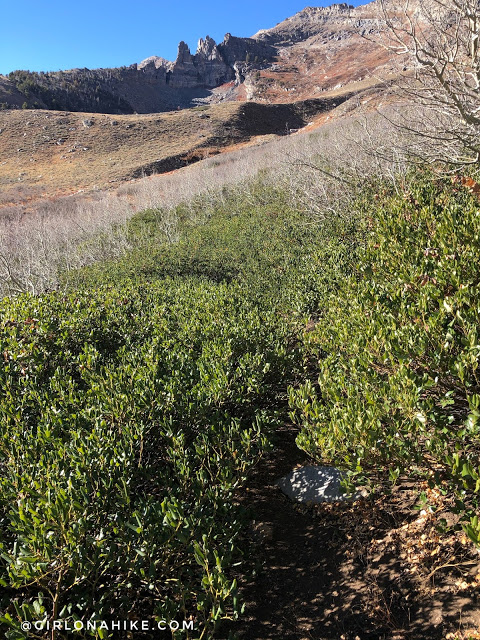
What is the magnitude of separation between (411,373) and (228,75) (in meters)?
134

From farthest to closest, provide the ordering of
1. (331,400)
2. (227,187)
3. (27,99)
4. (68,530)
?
(27,99)
(227,187)
(331,400)
(68,530)

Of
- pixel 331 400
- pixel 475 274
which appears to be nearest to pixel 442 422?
pixel 331 400

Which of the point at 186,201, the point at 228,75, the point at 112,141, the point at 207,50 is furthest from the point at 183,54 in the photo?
the point at 186,201

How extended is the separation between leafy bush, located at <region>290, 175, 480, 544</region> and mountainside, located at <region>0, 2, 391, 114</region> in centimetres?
6283

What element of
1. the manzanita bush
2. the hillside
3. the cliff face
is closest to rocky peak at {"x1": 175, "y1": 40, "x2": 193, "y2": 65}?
the cliff face

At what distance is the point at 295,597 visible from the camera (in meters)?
2.62

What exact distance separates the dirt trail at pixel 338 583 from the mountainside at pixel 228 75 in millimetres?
64703

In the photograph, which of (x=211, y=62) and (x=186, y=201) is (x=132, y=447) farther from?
(x=211, y=62)

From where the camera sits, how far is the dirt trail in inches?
87.4

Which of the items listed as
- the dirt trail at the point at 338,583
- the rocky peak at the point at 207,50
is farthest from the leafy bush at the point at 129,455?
the rocky peak at the point at 207,50

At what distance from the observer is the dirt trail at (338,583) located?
222 centimetres

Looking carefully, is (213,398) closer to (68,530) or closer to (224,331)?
(224,331)

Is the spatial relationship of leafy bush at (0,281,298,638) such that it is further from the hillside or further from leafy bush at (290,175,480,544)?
the hillside

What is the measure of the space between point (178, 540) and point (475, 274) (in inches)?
121
